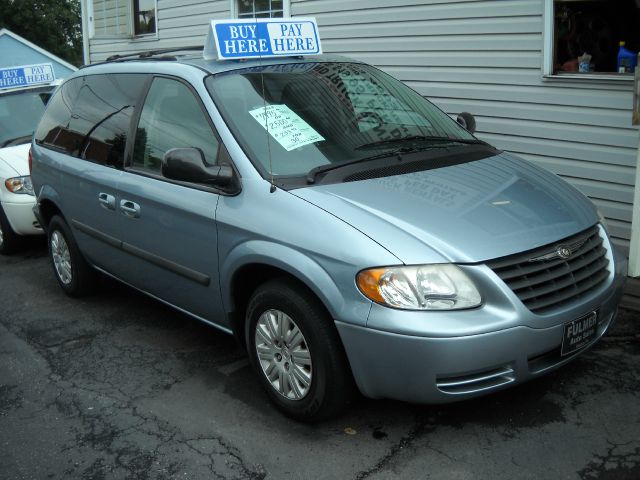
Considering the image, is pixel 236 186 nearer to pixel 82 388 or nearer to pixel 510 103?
pixel 82 388

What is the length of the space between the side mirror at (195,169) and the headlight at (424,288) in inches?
42.4

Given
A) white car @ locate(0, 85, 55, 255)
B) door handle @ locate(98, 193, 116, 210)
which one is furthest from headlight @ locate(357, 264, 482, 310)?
white car @ locate(0, 85, 55, 255)

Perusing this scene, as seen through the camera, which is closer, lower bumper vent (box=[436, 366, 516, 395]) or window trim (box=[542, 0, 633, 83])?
lower bumper vent (box=[436, 366, 516, 395])

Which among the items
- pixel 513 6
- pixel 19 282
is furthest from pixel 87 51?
pixel 513 6

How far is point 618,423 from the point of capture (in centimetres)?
A: 373

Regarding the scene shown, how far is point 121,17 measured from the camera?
1248 cm

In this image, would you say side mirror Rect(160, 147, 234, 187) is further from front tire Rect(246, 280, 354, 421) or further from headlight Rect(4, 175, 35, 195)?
headlight Rect(4, 175, 35, 195)

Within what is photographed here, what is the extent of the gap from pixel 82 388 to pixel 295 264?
1.69 metres

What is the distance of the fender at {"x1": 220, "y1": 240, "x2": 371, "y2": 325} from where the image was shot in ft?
11.0

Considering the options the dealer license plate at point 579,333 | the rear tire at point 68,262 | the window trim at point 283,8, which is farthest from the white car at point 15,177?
the dealer license plate at point 579,333

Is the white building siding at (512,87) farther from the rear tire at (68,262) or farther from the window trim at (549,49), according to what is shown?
the rear tire at (68,262)

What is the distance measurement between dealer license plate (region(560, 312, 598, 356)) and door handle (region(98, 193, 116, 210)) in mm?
2865

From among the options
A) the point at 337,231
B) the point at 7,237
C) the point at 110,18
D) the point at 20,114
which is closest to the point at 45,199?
the point at 7,237

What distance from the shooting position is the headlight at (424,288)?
329cm
